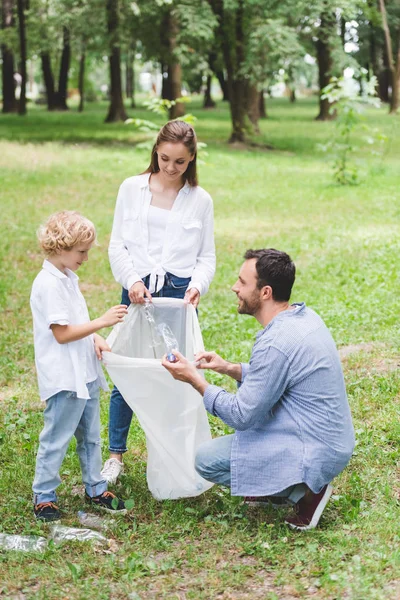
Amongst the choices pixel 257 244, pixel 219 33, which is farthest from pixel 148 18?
pixel 257 244

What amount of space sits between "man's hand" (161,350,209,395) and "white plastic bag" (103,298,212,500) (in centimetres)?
13

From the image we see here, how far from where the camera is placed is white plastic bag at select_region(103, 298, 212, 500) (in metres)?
3.94

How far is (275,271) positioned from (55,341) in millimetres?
1027

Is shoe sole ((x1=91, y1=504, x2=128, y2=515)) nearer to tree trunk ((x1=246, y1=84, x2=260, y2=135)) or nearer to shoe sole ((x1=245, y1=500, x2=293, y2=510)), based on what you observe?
shoe sole ((x1=245, y1=500, x2=293, y2=510))

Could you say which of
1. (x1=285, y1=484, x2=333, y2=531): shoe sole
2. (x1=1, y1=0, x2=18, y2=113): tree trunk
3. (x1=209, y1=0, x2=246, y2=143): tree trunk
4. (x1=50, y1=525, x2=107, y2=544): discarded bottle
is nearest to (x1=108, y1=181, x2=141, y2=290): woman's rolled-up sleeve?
(x1=50, y1=525, x2=107, y2=544): discarded bottle

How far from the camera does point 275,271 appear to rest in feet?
12.0

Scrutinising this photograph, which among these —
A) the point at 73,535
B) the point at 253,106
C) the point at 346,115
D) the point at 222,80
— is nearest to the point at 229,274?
the point at 73,535

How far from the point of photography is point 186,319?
4312 millimetres

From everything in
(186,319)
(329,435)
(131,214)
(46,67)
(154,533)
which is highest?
(46,67)

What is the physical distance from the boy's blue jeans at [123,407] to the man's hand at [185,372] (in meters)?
0.68

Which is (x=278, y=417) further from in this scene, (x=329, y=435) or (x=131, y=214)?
(x=131, y=214)

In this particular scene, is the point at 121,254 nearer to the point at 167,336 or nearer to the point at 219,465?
the point at 167,336

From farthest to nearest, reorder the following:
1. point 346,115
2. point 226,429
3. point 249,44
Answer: point 249,44 → point 346,115 → point 226,429

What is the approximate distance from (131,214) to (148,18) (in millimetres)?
19220
